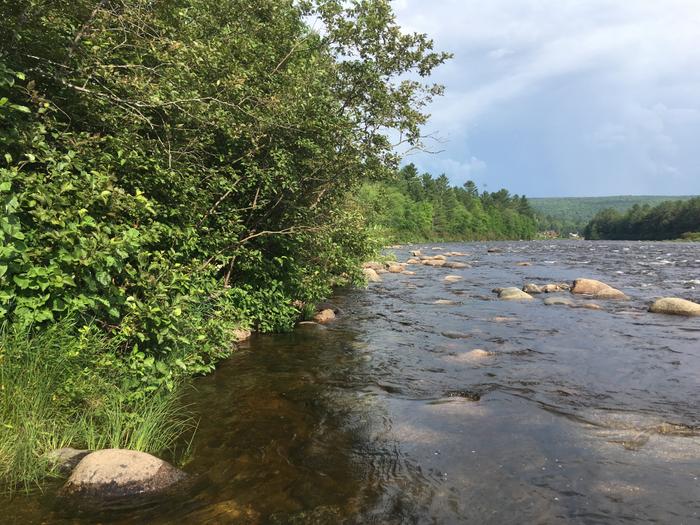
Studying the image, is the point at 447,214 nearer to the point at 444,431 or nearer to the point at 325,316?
the point at 325,316

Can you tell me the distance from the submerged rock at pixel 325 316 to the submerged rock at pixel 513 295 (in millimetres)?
8381

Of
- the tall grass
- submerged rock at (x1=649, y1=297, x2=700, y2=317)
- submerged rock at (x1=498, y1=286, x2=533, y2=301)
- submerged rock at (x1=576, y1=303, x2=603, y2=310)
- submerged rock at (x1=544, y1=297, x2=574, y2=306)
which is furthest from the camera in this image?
submerged rock at (x1=498, y1=286, x2=533, y2=301)

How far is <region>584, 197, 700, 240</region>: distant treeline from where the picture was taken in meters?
110

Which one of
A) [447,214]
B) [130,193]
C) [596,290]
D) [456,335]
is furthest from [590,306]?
[447,214]

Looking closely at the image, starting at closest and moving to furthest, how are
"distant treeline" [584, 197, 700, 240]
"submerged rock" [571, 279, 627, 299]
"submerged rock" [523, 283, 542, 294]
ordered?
"submerged rock" [571, 279, 627, 299], "submerged rock" [523, 283, 542, 294], "distant treeline" [584, 197, 700, 240]

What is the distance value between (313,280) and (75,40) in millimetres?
8062

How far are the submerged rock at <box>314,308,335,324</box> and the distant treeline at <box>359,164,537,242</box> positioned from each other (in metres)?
60.9

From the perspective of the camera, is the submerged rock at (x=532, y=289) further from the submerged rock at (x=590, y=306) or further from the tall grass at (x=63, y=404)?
the tall grass at (x=63, y=404)

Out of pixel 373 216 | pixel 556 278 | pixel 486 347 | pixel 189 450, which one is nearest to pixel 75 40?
pixel 189 450

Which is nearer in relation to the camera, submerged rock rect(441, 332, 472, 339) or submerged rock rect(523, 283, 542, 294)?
submerged rock rect(441, 332, 472, 339)

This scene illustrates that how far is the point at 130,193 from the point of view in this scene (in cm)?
733

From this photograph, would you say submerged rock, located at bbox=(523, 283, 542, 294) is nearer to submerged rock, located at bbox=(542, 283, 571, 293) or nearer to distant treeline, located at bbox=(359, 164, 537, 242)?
submerged rock, located at bbox=(542, 283, 571, 293)

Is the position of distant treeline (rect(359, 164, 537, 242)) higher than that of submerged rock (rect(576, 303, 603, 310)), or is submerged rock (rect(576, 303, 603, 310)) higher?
distant treeline (rect(359, 164, 537, 242))

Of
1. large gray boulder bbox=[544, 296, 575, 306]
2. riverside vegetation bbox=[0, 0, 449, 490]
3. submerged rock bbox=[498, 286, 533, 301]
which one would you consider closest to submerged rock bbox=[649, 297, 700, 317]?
large gray boulder bbox=[544, 296, 575, 306]
